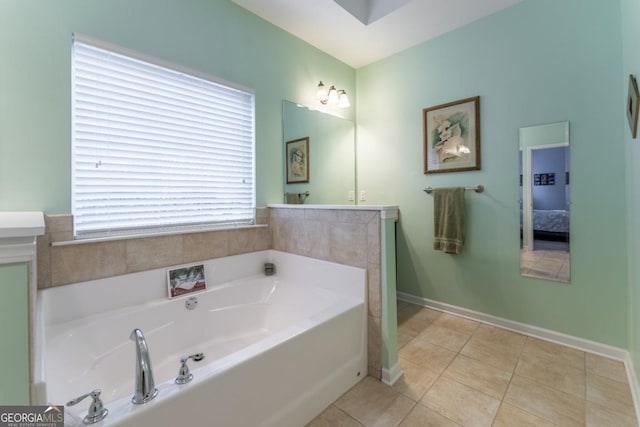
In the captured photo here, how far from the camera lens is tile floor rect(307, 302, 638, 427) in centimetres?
141

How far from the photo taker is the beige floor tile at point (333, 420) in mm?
1384

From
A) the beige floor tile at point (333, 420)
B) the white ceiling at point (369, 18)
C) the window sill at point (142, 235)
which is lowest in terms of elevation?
the beige floor tile at point (333, 420)

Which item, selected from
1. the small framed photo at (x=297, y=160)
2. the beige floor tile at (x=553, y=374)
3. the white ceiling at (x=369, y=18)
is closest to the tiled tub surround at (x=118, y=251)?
the small framed photo at (x=297, y=160)

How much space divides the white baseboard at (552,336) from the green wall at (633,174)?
13 cm

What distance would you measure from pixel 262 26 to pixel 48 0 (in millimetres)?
1384

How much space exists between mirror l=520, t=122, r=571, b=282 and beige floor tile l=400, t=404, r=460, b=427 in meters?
1.44

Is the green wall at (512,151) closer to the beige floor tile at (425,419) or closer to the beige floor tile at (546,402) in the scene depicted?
the beige floor tile at (546,402)

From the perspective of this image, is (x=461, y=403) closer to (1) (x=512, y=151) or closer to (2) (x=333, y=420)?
(2) (x=333, y=420)

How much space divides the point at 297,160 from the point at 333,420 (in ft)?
6.62

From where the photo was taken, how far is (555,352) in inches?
78.3

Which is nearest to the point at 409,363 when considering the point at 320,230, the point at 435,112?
the point at 320,230

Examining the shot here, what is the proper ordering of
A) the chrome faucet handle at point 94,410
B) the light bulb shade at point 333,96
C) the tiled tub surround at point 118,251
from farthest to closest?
1. the light bulb shade at point 333,96
2. the tiled tub surround at point 118,251
3. the chrome faucet handle at point 94,410

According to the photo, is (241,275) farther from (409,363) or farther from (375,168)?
(375,168)

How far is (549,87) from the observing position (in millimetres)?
2082
